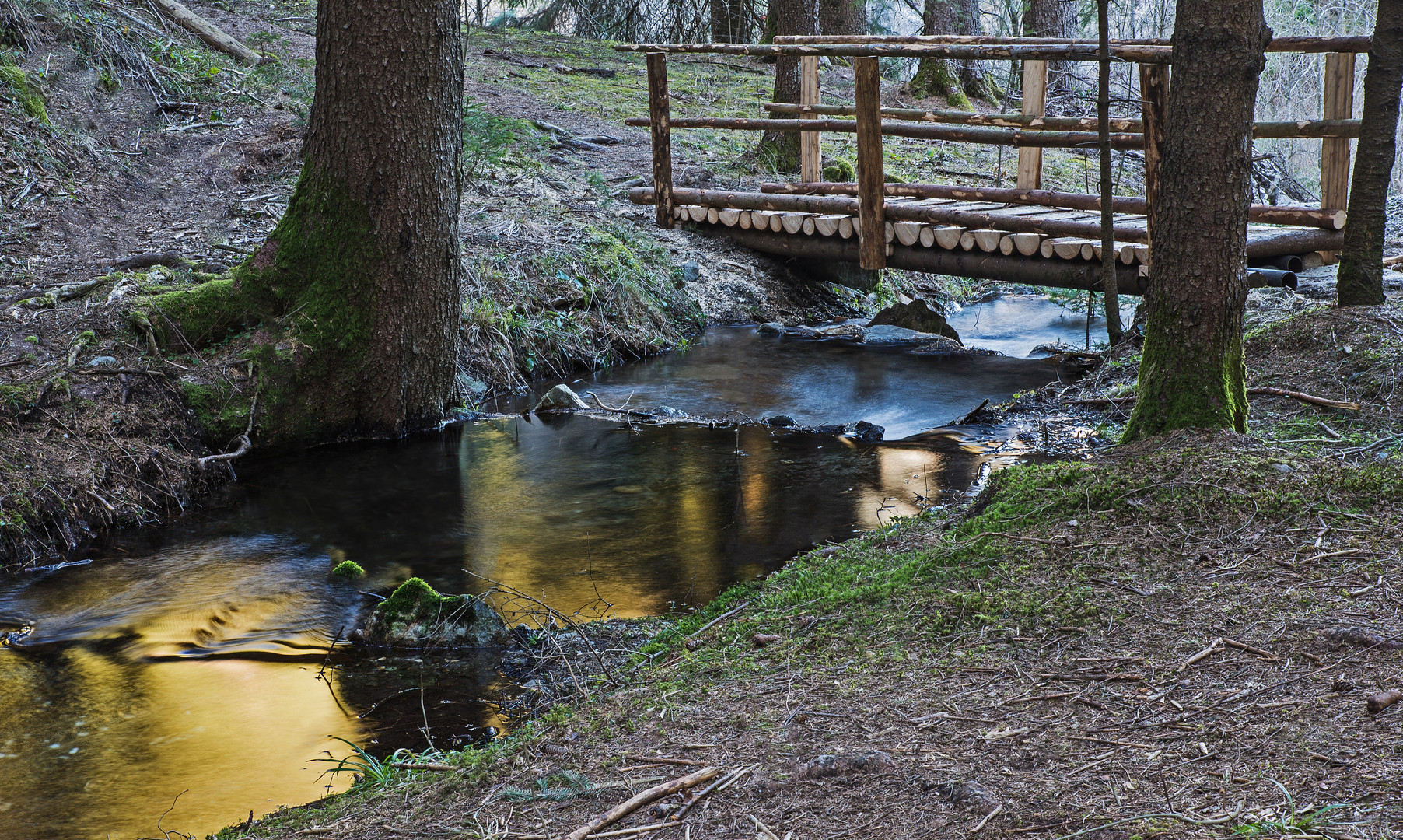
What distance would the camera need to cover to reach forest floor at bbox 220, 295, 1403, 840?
203cm

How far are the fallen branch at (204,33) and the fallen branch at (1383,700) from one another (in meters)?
12.6

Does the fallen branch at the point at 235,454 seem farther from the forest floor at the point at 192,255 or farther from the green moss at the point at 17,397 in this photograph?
the green moss at the point at 17,397

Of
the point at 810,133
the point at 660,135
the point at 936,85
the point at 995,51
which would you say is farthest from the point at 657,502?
the point at 936,85

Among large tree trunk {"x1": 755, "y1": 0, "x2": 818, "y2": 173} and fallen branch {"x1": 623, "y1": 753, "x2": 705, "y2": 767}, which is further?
large tree trunk {"x1": 755, "y1": 0, "x2": 818, "y2": 173}

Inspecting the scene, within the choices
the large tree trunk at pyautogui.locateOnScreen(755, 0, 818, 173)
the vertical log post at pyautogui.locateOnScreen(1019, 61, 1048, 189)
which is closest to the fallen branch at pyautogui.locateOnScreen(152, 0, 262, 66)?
the large tree trunk at pyautogui.locateOnScreen(755, 0, 818, 173)

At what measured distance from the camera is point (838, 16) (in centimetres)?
1320

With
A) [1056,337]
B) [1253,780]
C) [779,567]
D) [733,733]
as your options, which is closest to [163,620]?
[779,567]

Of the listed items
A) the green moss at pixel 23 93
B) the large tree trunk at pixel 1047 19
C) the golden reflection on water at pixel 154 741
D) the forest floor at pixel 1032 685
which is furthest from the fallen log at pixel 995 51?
the large tree trunk at pixel 1047 19

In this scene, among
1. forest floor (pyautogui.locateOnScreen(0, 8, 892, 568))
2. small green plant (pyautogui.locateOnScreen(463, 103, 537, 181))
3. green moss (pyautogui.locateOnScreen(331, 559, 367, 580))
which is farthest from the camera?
small green plant (pyautogui.locateOnScreen(463, 103, 537, 181))

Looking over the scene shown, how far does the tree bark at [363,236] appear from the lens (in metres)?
6.25

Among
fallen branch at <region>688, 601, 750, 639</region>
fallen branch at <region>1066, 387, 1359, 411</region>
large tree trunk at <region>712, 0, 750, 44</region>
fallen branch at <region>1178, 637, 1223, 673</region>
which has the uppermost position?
large tree trunk at <region>712, 0, 750, 44</region>

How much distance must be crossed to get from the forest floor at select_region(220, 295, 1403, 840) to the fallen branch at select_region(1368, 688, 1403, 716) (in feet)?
0.05

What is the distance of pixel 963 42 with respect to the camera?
8.02 meters

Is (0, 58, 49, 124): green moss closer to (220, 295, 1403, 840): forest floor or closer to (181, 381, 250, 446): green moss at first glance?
(181, 381, 250, 446): green moss
